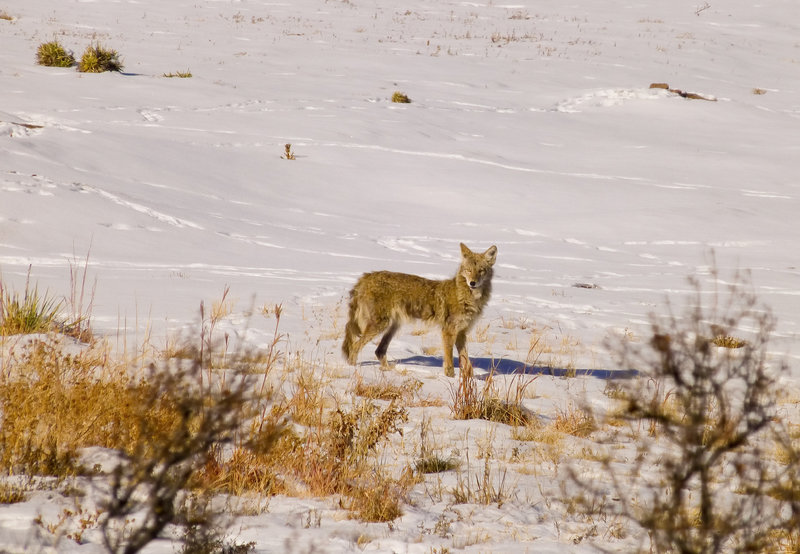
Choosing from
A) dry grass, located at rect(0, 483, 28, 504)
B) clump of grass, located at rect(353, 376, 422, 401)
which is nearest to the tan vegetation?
dry grass, located at rect(0, 483, 28, 504)

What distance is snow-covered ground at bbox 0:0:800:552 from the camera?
1009 centimetres

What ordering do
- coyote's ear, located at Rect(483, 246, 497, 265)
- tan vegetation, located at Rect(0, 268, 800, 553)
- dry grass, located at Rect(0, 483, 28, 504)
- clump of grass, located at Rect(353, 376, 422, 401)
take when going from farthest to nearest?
coyote's ear, located at Rect(483, 246, 497, 265)
clump of grass, located at Rect(353, 376, 422, 401)
dry grass, located at Rect(0, 483, 28, 504)
tan vegetation, located at Rect(0, 268, 800, 553)

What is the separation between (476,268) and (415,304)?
0.83 metres

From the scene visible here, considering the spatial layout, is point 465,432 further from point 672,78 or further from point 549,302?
point 672,78

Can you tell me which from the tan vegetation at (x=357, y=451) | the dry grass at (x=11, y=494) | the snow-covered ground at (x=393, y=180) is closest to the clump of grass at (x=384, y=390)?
the tan vegetation at (x=357, y=451)

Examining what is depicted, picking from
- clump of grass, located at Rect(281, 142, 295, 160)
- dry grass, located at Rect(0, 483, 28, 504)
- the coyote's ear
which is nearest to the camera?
dry grass, located at Rect(0, 483, 28, 504)

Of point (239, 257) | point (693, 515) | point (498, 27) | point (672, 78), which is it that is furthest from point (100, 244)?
point (498, 27)

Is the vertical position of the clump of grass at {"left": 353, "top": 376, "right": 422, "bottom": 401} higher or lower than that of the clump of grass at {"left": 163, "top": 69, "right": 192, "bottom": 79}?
lower

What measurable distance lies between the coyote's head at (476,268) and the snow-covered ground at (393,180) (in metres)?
1.15

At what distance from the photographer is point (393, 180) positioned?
19109mm

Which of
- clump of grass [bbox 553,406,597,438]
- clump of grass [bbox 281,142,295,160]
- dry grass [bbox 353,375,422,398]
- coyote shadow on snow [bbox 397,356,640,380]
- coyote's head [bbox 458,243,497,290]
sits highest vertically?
clump of grass [bbox 281,142,295,160]

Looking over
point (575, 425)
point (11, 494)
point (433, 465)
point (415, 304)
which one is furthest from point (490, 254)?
point (11, 494)

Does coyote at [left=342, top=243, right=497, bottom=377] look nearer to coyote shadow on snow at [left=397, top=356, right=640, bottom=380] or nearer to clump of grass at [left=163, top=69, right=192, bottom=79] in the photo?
coyote shadow on snow at [left=397, top=356, right=640, bottom=380]

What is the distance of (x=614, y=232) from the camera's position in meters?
16.1
